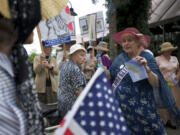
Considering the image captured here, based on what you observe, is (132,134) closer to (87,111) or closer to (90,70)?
(87,111)

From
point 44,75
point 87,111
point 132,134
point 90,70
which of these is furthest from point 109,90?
point 90,70

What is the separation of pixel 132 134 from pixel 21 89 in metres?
2.17

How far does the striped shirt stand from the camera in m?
1.00

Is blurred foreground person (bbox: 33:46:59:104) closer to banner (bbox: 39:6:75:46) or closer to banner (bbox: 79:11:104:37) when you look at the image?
banner (bbox: 39:6:75:46)

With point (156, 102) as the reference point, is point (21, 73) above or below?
above

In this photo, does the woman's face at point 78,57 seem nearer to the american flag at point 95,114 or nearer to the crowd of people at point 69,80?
the crowd of people at point 69,80

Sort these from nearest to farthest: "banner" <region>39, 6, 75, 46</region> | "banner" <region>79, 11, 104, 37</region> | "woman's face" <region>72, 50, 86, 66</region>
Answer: "woman's face" <region>72, 50, 86, 66</region>
"banner" <region>39, 6, 75, 46</region>
"banner" <region>79, 11, 104, 37</region>

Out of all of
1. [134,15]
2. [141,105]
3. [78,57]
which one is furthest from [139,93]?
[134,15]

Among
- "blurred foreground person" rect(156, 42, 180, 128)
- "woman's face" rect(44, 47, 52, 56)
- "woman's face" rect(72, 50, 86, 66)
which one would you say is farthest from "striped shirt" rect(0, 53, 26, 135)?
"blurred foreground person" rect(156, 42, 180, 128)

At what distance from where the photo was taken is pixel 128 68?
2.61m

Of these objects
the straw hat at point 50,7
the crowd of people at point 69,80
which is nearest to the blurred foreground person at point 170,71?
the crowd of people at point 69,80

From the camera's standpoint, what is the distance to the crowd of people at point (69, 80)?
3.37 feet

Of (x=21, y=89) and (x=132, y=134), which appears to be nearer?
(x=21, y=89)

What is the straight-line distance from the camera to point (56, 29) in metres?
3.80
